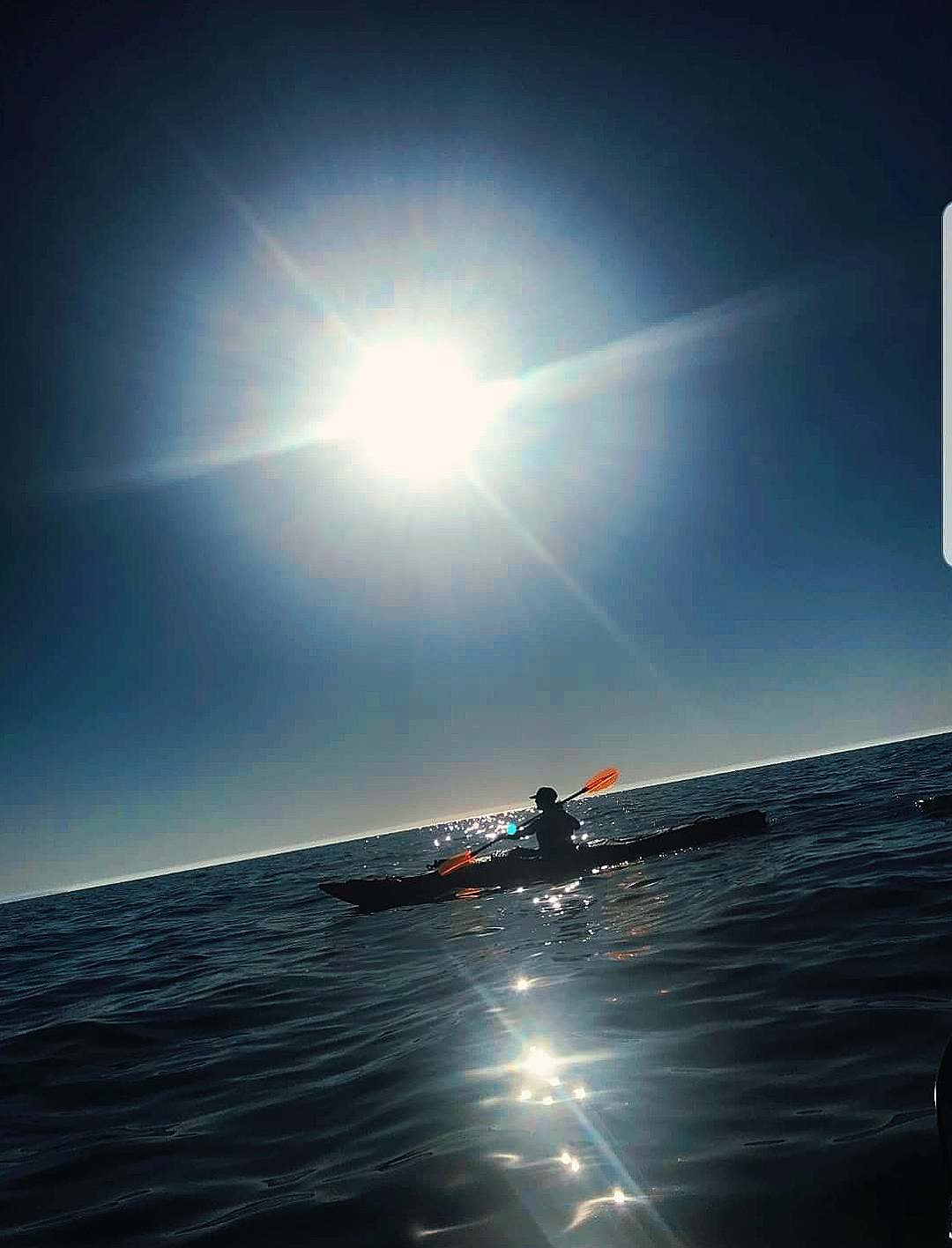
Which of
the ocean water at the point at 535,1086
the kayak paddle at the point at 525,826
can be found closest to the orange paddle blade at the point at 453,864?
the kayak paddle at the point at 525,826

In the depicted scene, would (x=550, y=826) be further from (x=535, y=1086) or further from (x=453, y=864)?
(x=535, y=1086)

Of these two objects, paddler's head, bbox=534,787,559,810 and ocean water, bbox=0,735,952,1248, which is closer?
ocean water, bbox=0,735,952,1248

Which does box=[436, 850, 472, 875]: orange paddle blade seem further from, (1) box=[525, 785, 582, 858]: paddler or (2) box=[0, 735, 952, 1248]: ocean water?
(2) box=[0, 735, 952, 1248]: ocean water

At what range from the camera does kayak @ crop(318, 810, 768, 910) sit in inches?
790

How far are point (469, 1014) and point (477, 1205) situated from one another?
4230 mm

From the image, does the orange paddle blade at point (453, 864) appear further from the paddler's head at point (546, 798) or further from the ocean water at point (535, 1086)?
the ocean water at point (535, 1086)

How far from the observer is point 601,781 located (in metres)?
23.3

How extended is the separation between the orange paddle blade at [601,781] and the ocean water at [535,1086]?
8.81 m

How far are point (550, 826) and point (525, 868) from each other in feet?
4.56

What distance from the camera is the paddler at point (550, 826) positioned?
2073 cm

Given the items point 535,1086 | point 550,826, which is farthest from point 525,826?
point 535,1086

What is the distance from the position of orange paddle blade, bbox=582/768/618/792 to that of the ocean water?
881 cm

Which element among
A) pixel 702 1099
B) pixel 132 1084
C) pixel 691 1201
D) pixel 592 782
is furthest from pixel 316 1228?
pixel 592 782

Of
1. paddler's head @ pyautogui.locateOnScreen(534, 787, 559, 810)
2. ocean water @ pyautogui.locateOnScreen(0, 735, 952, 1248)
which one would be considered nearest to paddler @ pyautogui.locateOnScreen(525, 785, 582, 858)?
paddler's head @ pyautogui.locateOnScreen(534, 787, 559, 810)
